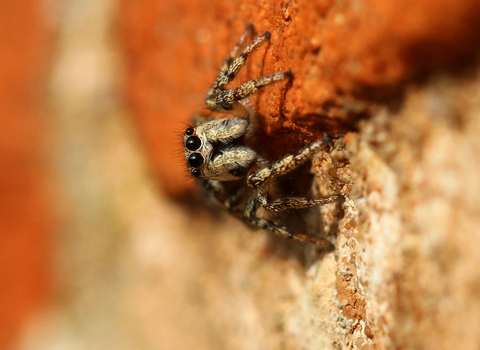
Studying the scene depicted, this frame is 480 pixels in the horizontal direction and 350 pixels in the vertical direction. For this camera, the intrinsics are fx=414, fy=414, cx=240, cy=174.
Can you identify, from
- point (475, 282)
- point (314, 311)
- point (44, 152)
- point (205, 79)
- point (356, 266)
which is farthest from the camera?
Result: point (44, 152)

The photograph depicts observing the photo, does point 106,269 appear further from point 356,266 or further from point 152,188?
point 356,266

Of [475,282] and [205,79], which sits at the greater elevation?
[205,79]

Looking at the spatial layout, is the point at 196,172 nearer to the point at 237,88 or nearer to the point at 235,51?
the point at 237,88

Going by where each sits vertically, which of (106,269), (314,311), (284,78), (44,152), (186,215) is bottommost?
(106,269)

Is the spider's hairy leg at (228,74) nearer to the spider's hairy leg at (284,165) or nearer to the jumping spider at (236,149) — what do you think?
the jumping spider at (236,149)

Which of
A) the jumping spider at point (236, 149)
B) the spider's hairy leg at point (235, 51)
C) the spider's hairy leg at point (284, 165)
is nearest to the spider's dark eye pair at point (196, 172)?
the jumping spider at point (236, 149)

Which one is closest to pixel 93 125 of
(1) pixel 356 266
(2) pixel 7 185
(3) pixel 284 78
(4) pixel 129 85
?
(4) pixel 129 85
